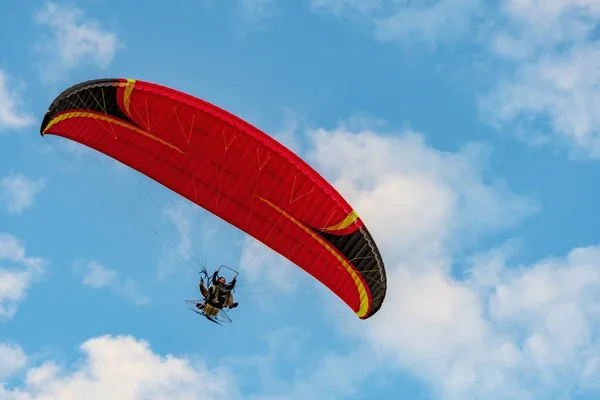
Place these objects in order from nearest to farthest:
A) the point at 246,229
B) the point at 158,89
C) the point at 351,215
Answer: the point at 158,89
the point at 351,215
the point at 246,229

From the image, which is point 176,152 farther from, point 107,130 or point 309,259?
point 309,259

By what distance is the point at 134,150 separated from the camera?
80.5 ft

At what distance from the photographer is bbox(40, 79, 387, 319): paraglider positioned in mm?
22453

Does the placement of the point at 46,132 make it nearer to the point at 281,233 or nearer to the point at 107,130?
the point at 107,130

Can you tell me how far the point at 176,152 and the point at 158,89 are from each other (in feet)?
8.41

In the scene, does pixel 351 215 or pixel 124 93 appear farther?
pixel 351 215

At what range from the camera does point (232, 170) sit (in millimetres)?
23922

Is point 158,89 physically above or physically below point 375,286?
above

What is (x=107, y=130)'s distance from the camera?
2405 cm

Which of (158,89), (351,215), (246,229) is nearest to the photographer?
(158,89)

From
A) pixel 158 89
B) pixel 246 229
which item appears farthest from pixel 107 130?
pixel 246 229

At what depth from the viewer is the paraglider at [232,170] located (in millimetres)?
22453

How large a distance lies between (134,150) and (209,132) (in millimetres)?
3075

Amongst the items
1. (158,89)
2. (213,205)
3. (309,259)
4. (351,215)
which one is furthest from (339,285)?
(158,89)
